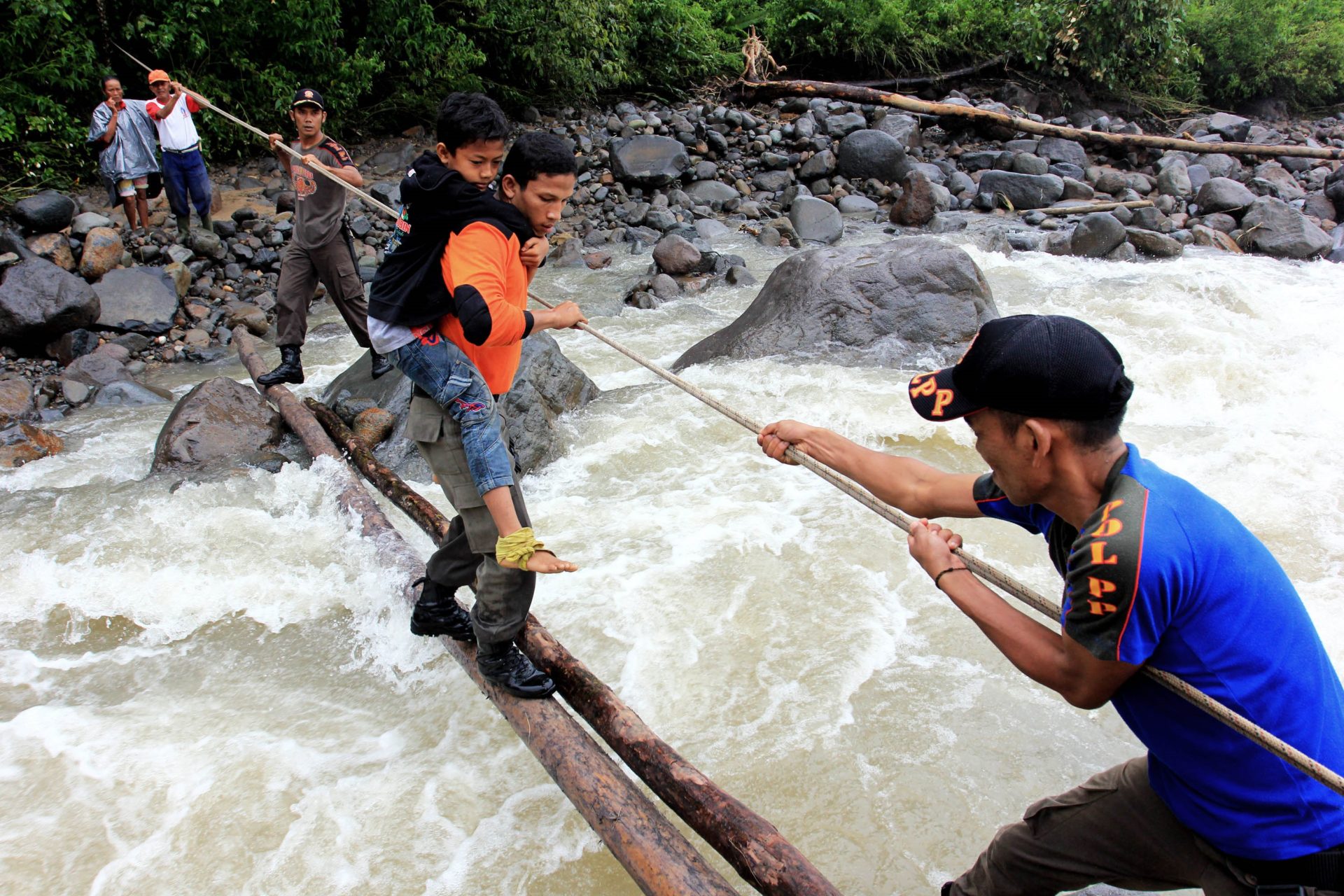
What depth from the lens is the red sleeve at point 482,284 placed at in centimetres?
256

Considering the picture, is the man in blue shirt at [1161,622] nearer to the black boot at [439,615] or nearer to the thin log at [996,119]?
the black boot at [439,615]

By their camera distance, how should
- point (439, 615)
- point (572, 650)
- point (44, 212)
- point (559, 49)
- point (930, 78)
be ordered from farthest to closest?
point (930, 78) < point (559, 49) < point (44, 212) < point (572, 650) < point (439, 615)

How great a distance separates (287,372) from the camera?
238 inches

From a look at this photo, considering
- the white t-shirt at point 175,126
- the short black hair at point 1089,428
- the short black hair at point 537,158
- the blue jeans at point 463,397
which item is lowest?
the white t-shirt at point 175,126

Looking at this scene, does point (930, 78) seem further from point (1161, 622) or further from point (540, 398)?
point (1161, 622)

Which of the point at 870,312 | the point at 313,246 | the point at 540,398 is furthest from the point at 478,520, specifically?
the point at 870,312

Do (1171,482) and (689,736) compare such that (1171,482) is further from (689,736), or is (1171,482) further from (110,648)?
(110,648)

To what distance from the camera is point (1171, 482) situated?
1.68 m

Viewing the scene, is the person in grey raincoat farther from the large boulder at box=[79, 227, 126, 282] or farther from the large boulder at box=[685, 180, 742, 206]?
the large boulder at box=[685, 180, 742, 206]

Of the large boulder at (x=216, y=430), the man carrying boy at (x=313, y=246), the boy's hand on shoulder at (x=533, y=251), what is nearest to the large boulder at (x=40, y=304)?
the large boulder at (x=216, y=430)

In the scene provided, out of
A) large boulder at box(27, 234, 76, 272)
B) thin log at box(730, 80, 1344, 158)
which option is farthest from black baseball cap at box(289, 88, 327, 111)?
thin log at box(730, 80, 1344, 158)

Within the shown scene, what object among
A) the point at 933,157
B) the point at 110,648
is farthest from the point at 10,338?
the point at 933,157

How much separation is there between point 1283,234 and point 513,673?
11181mm

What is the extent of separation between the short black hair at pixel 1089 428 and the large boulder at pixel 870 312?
16.8ft
